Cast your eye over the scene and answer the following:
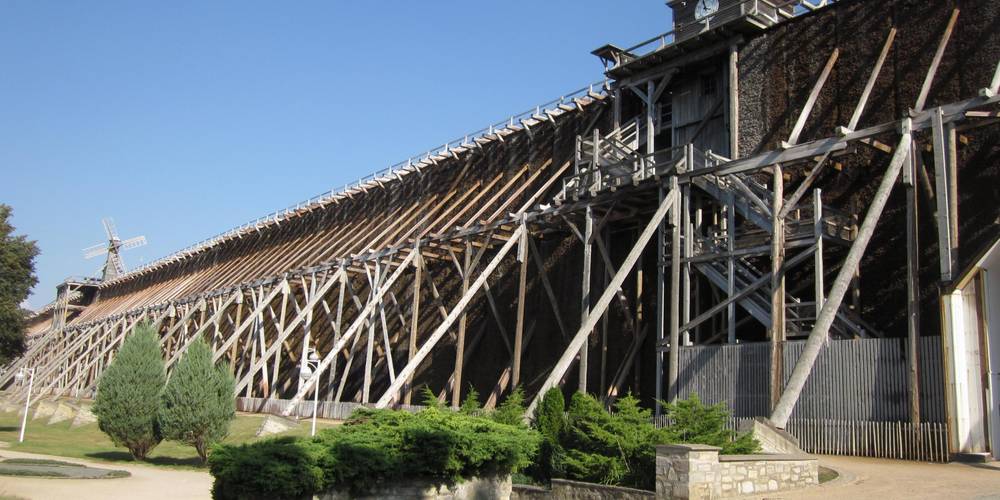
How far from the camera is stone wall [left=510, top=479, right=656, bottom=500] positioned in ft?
38.8

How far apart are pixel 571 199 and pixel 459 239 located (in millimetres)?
5059

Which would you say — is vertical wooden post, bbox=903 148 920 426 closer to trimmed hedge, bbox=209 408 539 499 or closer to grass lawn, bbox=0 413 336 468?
trimmed hedge, bbox=209 408 539 499

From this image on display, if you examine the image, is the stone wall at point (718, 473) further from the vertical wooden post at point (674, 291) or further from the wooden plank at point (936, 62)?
the wooden plank at point (936, 62)

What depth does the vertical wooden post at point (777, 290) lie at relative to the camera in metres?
16.8

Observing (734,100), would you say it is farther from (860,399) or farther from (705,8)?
(860,399)

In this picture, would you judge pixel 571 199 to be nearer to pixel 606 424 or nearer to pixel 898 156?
pixel 898 156

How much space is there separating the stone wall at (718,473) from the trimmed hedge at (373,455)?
2.63 meters

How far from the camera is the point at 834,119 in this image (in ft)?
68.3

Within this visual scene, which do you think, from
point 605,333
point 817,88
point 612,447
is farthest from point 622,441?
point 817,88

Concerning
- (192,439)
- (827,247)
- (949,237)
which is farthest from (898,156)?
(192,439)

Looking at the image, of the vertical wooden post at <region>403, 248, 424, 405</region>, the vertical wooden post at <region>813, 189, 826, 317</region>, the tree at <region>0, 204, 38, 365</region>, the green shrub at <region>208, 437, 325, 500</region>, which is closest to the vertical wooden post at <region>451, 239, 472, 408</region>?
the vertical wooden post at <region>403, 248, 424, 405</region>

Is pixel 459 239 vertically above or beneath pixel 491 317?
above

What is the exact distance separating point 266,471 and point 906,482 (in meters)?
8.55

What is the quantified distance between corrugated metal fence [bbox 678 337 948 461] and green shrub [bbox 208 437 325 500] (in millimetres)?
9510
